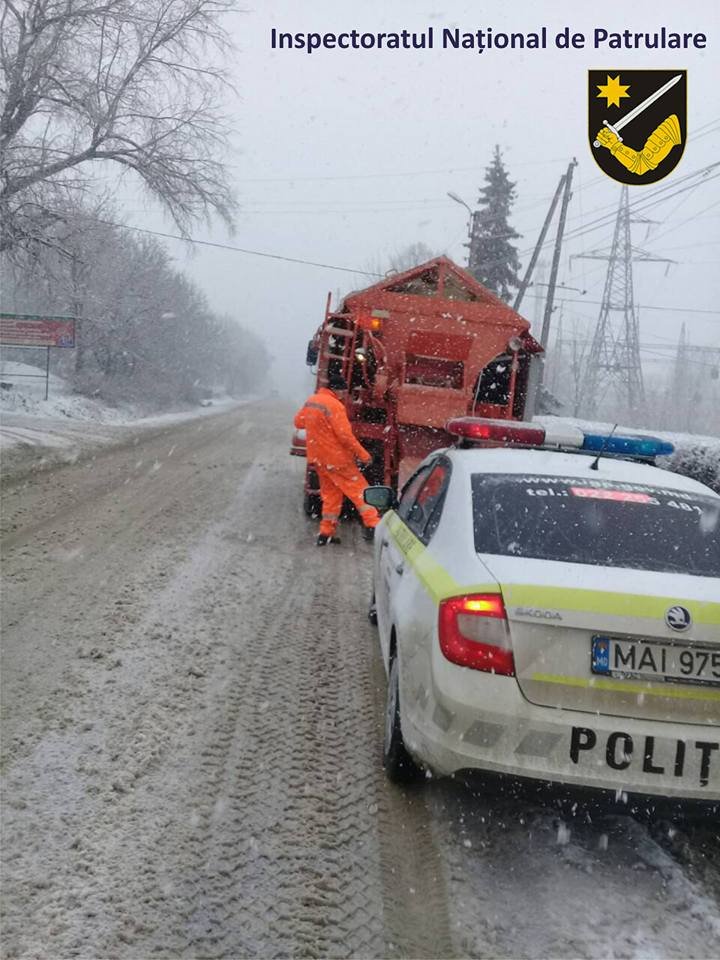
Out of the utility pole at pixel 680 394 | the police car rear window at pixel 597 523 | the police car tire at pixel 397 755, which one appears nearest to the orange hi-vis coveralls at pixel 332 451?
the police car rear window at pixel 597 523

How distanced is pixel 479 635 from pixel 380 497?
2462 mm

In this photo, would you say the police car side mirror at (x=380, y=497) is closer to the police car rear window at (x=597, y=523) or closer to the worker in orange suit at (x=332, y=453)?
the police car rear window at (x=597, y=523)

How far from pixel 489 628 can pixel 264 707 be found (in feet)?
6.08

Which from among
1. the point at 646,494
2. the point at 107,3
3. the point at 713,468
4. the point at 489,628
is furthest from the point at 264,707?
the point at 107,3

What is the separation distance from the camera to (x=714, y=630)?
9.50 feet

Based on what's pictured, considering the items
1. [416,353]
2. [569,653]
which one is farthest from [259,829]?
A: [416,353]

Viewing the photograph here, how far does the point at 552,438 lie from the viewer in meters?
4.54

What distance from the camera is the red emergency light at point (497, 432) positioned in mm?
4441

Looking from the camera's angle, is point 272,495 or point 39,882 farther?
point 272,495

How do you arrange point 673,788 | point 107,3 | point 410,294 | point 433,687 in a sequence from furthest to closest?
1. point 107,3
2. point 410,294
3. point 433,687
4. point 673,788

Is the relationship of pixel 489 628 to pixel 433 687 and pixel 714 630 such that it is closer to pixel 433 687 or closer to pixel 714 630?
pixel 433 687

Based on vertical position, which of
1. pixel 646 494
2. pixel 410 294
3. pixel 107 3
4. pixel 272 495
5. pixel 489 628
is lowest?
pixel 272 495

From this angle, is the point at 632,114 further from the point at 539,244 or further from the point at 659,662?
the point at 539,244

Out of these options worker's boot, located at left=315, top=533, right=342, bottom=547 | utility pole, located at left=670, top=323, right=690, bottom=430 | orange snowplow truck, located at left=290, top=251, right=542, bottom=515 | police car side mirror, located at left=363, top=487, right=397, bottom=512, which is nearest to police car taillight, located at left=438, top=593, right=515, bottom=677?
police car side mirror, located at left=363, top=487, right=397, bottom=512
